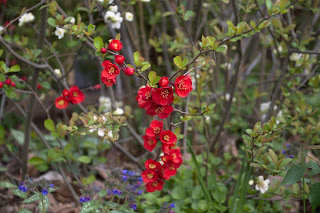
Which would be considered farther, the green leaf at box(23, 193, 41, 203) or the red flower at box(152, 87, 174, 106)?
the green leaf at box(23, 193, 41, 203)

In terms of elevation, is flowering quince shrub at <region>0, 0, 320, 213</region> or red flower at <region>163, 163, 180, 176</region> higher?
flowering quince shrub at <region>0, 0, 320, 213</region>

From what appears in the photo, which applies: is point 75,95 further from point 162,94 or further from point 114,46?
point 162,94

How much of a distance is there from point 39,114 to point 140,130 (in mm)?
1043

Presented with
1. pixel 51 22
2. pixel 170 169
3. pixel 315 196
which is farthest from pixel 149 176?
pixel 51 22

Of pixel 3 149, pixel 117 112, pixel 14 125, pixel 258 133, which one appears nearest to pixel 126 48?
pixel 117 112

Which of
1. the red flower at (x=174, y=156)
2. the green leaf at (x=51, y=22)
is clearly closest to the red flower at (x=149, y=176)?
the red flower at (x=174, y=156)

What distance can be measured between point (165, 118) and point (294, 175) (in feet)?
1.90

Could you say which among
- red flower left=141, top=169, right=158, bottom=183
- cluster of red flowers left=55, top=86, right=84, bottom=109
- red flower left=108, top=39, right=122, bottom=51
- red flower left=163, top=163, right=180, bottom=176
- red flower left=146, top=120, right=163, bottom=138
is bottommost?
red flower left=141, top=169, right=158, bottom=183

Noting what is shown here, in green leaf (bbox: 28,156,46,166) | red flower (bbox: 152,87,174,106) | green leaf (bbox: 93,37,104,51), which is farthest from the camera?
green leaf (bbox: 28,156,46,166)

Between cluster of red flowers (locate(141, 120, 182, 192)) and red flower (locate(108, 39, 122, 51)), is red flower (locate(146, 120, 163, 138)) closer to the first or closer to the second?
cluster of red flowers (locate(141, 120, 182, 192))

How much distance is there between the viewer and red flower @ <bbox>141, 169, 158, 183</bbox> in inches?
55.3

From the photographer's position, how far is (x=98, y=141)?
2.57m

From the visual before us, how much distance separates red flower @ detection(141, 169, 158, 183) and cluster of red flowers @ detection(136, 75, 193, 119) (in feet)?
1.00

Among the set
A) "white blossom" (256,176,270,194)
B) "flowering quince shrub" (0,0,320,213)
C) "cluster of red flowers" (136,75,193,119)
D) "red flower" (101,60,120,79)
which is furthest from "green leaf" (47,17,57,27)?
"white blossom" (256,176,270,194)
